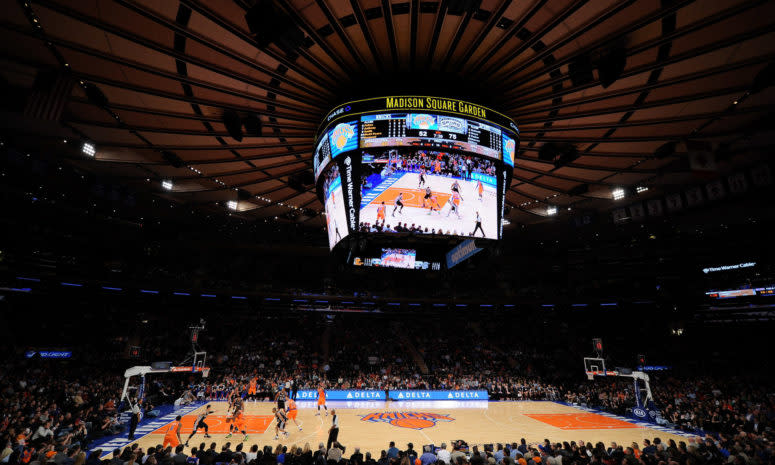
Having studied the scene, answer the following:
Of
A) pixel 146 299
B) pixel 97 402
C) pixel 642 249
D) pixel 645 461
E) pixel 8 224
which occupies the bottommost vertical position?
pixel 97 402

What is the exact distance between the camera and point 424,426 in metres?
19.9

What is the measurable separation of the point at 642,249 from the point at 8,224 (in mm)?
53743

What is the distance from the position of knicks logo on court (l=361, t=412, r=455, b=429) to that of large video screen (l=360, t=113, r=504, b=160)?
642 inches

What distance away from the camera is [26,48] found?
891 cm

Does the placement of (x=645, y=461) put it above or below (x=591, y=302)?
below

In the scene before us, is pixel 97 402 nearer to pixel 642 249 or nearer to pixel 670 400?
pixel 670 400

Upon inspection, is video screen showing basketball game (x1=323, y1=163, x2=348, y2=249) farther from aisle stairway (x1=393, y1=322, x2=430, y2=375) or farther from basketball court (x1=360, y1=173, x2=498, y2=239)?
aisle stairway (x1=393, y1=322, x2=430, y2=375)

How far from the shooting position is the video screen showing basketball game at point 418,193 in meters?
9.95

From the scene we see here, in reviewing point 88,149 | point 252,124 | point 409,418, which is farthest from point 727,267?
point 88,149

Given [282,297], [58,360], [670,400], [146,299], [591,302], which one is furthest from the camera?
[591,302]

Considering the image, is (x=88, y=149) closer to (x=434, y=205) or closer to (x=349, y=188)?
(x=349, y=188)

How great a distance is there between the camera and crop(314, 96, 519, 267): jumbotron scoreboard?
989cm

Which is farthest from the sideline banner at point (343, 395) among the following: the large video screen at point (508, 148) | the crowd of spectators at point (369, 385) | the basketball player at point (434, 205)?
the large video screen at point (508, 148)

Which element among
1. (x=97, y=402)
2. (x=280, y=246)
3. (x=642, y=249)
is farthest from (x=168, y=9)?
(x=642, y=249)
